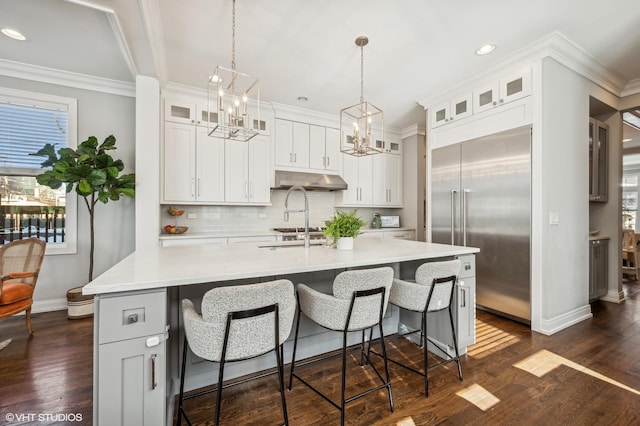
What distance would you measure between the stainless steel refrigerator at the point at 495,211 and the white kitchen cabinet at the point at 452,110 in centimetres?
37

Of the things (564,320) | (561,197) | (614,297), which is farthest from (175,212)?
(614,297)

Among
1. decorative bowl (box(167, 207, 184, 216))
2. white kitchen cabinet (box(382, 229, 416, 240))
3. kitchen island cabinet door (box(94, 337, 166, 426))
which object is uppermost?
decorative bowl (box(167, 207, 184, 216))

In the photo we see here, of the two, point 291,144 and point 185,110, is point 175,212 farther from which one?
point 291,144

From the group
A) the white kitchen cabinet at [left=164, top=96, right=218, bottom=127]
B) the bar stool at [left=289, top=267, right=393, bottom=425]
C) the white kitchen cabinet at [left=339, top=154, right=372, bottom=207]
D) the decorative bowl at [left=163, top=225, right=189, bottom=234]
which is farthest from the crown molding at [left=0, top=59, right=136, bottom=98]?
the bar stool at [left=289, top=267, right=393, bottom=425]

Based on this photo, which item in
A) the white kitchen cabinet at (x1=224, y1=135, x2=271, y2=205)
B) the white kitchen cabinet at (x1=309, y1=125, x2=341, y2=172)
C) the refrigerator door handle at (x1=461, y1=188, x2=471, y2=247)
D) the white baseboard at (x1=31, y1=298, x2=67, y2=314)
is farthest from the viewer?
the white kitchen cabinet at (x1=309, y1=125, x2=341, y2=172)

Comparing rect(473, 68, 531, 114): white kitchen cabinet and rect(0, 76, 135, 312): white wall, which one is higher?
rect(473, 68, 531, 114): white kitchen cabinet

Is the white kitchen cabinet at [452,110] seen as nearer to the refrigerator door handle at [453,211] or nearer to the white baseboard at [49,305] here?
the refrigerator door handle at [453,211]

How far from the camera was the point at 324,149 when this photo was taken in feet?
15.4

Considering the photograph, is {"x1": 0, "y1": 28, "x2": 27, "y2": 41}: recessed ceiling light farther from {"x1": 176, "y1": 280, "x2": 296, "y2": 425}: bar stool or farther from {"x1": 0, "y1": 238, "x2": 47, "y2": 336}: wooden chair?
{"x1": 176, "y1": 280, "x2": 296, "y2": 425}: bar stool

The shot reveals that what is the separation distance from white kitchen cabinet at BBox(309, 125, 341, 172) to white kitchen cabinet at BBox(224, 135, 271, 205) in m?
0.74

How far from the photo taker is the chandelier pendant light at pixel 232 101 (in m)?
1.91

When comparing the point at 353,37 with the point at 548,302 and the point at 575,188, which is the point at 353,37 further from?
Result: the point at 548,302

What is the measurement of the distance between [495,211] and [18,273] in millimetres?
4726

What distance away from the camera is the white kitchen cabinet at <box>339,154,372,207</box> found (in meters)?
4.87
